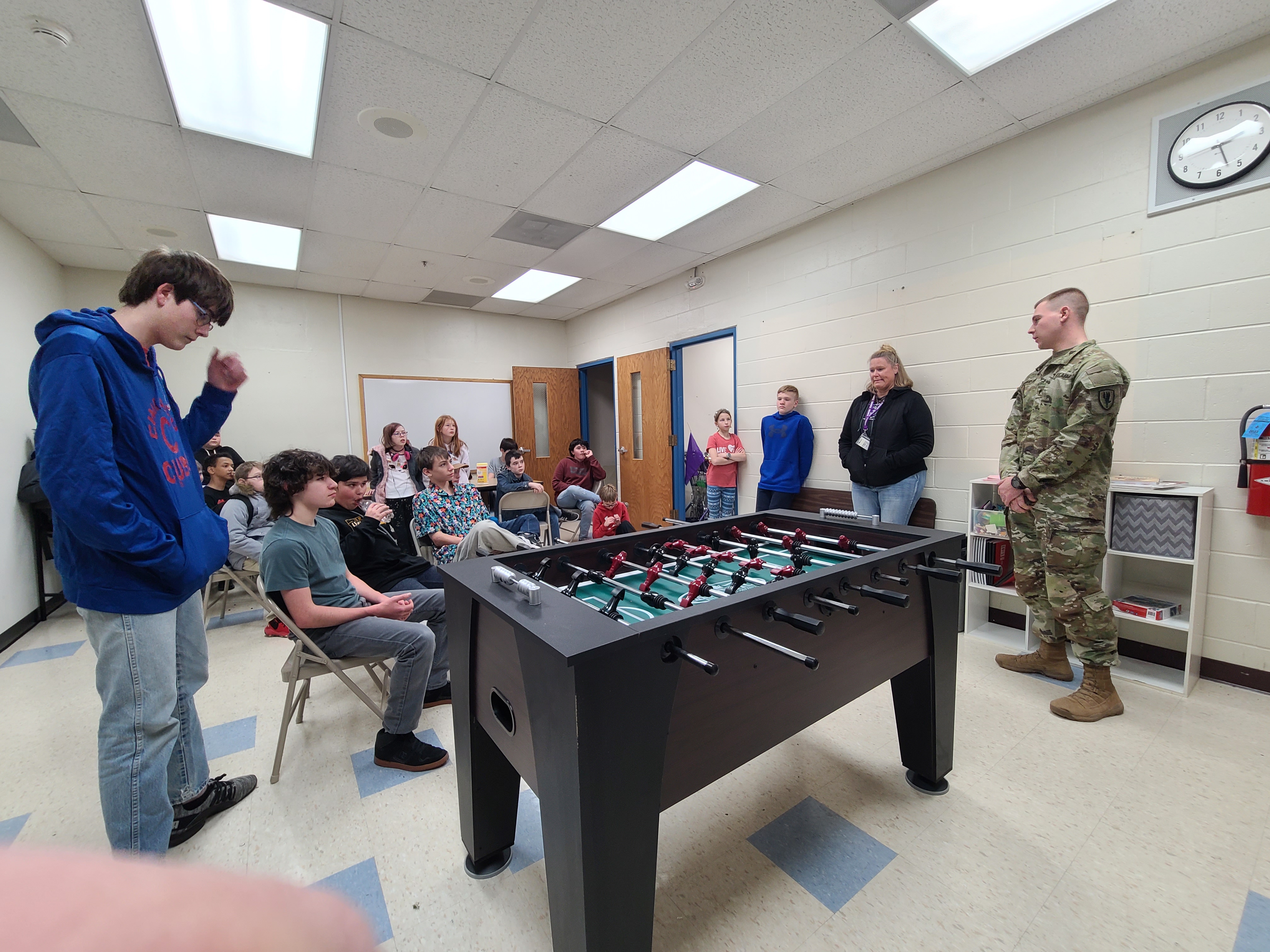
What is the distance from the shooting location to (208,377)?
175 cm

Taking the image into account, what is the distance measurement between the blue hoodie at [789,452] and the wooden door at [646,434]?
4.66 ft

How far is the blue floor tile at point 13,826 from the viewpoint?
1682mm

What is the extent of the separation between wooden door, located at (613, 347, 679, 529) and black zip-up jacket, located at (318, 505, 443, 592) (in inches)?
130

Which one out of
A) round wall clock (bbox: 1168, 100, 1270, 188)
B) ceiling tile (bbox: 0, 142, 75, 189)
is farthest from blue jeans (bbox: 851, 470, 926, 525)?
ceiling tile (bbox: 0, 142, 75, 189)

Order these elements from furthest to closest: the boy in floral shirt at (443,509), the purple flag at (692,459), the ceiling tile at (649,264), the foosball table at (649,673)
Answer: the purple flag at (692,459) → the ceiling tile at (649,264) → the boy in floral shirt at (443,509) → the foosball table at (649,673)

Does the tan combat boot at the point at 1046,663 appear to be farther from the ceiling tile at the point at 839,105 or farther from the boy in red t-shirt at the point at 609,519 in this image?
the ceiling tile at the point at 839,105

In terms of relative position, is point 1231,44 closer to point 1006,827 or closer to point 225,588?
point 1006,827

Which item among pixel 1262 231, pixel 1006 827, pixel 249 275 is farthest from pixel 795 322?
pixel 249 275

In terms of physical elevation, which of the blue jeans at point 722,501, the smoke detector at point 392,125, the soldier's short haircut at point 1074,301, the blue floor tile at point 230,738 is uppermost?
the smoke detector at point 392,125

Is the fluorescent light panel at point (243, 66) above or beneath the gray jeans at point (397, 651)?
above

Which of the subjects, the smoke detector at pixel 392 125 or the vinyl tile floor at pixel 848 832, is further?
the smoke detector at pixel 392 125

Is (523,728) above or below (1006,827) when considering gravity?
above

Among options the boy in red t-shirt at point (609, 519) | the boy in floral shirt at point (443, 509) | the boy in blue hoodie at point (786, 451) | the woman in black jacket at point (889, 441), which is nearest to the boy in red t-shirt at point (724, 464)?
the boy in blue hoodie at point (786, 451)

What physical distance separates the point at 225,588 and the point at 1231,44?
6095mm
